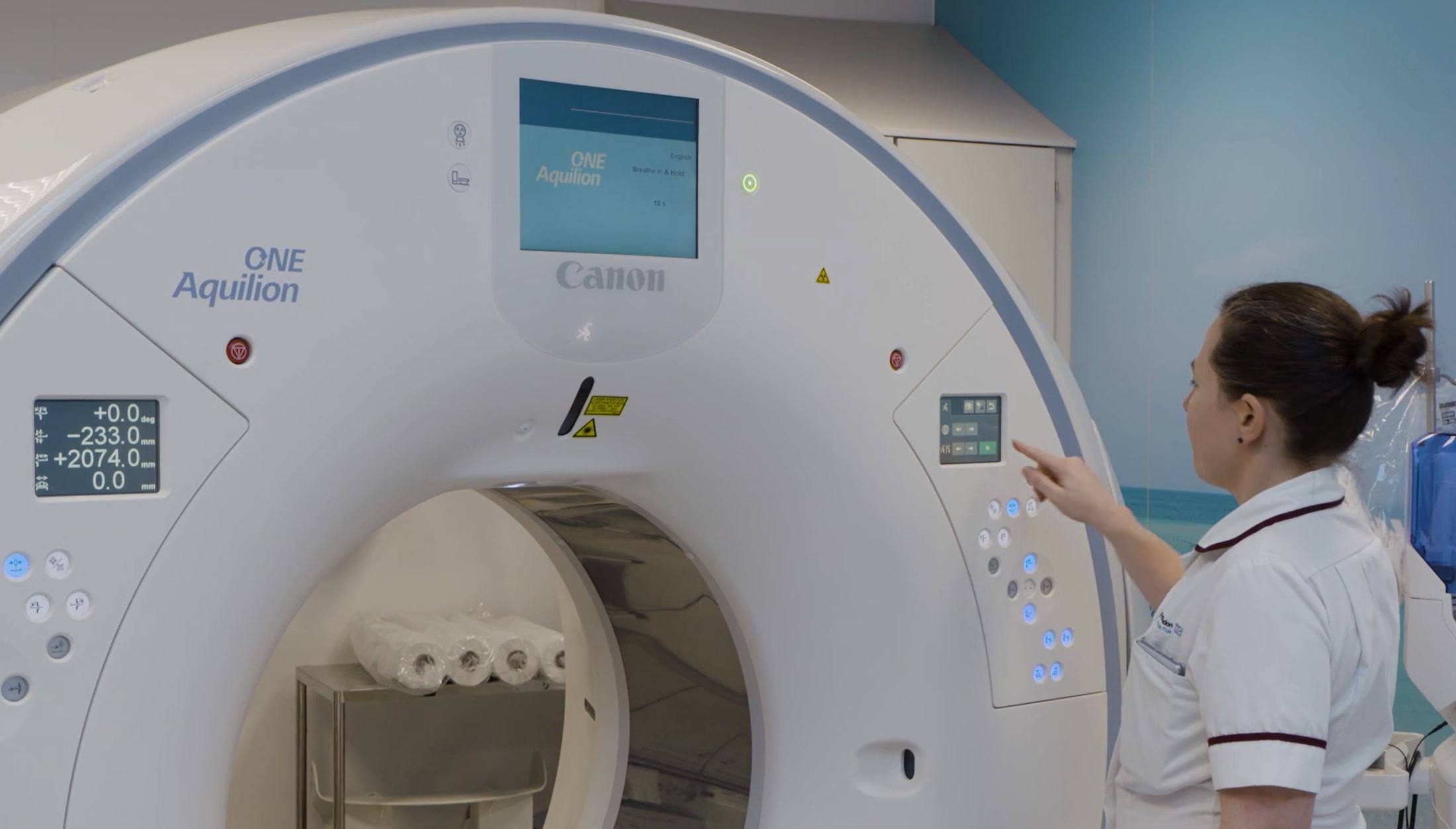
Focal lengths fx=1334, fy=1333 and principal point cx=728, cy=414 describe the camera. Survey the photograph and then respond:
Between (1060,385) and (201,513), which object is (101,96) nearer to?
(201,513)

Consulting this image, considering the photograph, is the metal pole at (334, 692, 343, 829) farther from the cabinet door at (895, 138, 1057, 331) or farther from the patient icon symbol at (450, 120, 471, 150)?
the patient icon symbol at (450, 120, 471, 150)

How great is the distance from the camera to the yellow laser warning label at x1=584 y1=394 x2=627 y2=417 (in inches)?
49.1

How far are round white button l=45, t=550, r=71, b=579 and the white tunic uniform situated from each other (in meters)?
0.95

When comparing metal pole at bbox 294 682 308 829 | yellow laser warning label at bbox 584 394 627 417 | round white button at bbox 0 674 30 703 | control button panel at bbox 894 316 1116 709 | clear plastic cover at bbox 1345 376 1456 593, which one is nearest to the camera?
round white button at bbox 0 674 30 703

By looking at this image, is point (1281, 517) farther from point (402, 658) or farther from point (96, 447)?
point (402, 658)

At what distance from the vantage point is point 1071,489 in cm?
148

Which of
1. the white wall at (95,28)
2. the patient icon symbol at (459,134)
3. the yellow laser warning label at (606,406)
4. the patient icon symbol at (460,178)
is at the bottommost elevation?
the yellow laser warning label at (606,406)

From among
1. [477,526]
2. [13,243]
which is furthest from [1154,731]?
[477,526]

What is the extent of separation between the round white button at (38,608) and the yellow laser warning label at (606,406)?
0.48 m

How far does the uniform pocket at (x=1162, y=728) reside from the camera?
1.26 meters

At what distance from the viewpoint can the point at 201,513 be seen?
3.35ft

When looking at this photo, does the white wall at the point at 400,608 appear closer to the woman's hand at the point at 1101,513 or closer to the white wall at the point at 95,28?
the white wall at the point at 95,28

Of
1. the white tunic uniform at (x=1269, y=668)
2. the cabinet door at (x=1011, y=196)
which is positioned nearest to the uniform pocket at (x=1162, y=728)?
the white tunic uniform at (x=1269, y=668)

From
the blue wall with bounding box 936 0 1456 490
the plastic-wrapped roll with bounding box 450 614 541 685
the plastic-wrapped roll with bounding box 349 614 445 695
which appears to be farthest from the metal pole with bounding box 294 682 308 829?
the blue wall with bounding box 936 0 1456 490
